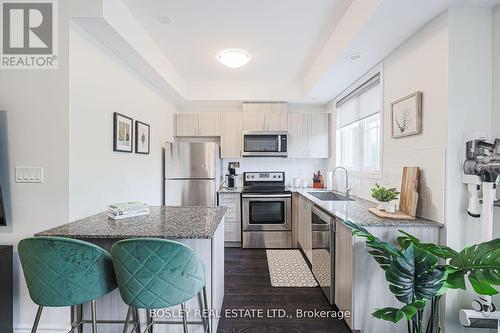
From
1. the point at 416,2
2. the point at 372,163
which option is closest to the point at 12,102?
the point at 416,2

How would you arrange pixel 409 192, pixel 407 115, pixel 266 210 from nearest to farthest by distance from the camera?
pixel 409 192
pixel 407 115
pixel 266 210

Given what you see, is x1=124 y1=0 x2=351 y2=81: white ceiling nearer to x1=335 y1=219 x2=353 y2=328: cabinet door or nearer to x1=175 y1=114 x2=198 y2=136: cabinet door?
x1=175 y1=114 x2=198 y2=136: cabinet door

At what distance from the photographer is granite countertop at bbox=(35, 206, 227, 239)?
1.50 meters

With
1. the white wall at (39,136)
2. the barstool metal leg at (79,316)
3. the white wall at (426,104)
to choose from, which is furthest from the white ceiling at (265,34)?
the barstool metal leg at (79,316)

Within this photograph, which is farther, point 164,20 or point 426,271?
point 164,20

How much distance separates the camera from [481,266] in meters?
1.20

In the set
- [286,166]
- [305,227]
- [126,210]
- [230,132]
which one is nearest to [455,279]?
[305,227]

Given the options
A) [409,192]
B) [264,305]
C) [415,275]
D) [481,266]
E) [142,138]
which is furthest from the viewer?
[142,138]

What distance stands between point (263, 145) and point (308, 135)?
82 centimetres

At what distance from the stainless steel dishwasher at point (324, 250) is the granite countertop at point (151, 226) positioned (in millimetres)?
992

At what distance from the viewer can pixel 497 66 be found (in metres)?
1.67

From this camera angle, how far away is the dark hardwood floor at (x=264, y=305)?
201 cm

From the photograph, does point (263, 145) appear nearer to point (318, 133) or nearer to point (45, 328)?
point (318, 133)

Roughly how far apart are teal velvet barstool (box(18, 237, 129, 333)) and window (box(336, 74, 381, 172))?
275 cm
